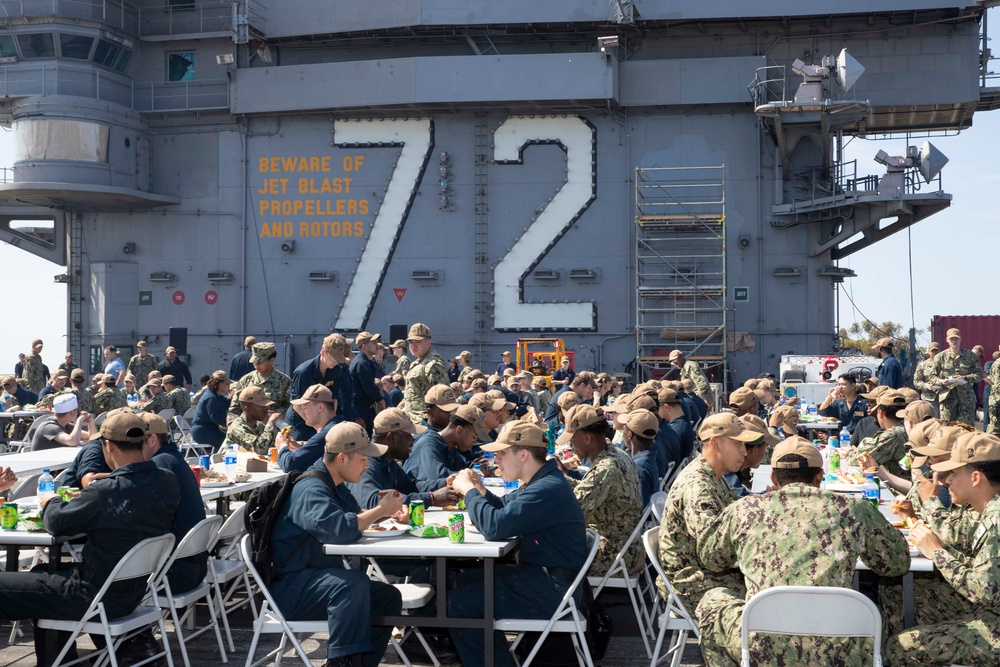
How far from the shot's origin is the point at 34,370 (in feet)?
73.1

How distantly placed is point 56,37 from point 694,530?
82.7 ft

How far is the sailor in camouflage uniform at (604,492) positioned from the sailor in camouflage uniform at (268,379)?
17.7ft

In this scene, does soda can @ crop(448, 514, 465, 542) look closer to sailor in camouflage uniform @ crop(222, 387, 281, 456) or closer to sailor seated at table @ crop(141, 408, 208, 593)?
sailor seated at table @ crop(141, 408, 208, 593)

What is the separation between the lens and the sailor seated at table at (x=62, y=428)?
35.9 feet

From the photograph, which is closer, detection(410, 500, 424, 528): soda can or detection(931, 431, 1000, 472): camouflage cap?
detection(931, 431, 1000, 472): camouflage cap

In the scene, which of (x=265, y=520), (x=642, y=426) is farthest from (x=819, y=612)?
(x=642, y=426)

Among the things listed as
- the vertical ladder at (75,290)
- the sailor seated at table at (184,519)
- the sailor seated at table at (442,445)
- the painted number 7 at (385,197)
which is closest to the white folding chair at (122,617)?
the sailor seated at table at (184,519)

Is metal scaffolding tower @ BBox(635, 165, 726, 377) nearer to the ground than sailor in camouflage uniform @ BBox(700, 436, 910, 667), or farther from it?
farther from it

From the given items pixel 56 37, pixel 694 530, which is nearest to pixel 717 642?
pixel 694 530

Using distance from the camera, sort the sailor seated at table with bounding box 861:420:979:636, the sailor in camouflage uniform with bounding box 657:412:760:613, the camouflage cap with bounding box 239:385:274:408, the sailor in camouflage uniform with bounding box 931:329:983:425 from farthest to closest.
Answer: the sailor in camouflage uniform with bounding box 931:329:983:425 < the camouflage cap with bounding box 239:385:274:408 < the sailor in camouflage uniform with bounding box 657:412:760:613 < the sailor seated at table with bounding box 861:420:979:636

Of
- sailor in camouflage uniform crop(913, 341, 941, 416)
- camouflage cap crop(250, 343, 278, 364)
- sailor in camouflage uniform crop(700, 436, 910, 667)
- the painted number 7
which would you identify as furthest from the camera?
the painted number 7

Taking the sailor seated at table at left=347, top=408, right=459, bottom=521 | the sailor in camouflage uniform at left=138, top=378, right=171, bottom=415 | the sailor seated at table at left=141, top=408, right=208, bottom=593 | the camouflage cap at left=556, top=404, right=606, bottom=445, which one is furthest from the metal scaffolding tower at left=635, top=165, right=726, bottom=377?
the sailor seated at table at left=141, top=408, right=208, bottom=593

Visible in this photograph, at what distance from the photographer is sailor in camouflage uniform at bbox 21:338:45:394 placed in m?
22.0

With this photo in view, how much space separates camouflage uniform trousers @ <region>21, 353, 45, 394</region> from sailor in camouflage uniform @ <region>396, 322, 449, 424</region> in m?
13.0
